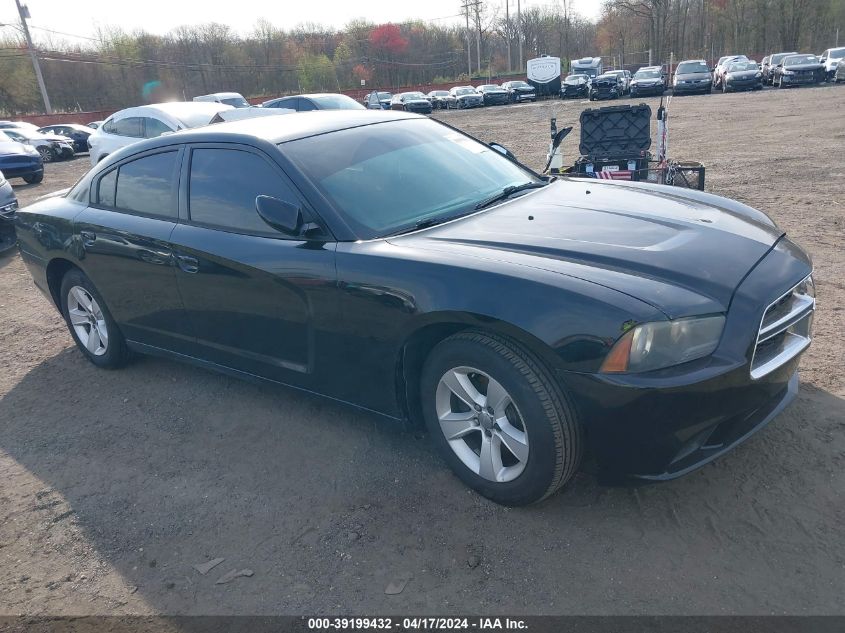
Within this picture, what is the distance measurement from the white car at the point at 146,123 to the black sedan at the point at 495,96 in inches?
1197

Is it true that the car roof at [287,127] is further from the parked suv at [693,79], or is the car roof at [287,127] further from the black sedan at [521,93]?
the black sedan at [521,93]

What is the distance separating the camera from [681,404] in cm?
238

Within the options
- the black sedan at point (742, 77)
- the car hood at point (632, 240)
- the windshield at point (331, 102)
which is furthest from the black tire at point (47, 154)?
the black sedan at point (742, 77)

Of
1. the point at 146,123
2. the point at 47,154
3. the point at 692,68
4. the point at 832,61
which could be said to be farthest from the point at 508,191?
the point at 832,61

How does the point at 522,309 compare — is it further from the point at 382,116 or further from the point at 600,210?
the point at 382,116

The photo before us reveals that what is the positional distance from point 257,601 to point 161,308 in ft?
7.04

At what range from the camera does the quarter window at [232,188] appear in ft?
11.2

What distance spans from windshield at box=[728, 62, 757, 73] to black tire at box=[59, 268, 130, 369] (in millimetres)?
33575

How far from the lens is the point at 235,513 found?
3070 mm

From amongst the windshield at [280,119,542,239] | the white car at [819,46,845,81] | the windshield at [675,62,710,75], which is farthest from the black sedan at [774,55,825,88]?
the windshield at [280,119,542,239]

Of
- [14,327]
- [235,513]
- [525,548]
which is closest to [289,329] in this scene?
[235,513]

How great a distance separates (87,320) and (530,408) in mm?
3676

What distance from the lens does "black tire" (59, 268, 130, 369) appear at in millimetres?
4555

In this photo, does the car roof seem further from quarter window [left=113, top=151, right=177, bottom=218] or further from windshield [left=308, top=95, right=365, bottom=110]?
windshield [left=308, top=95, right=365, bottom=110]
